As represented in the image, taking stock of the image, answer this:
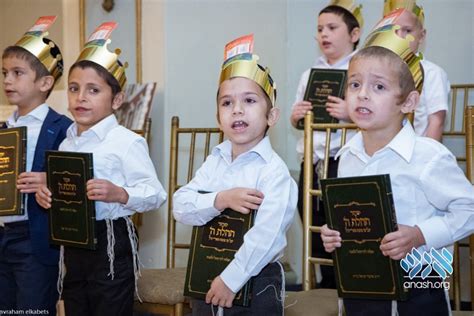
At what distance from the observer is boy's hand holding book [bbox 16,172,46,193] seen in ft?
7.83

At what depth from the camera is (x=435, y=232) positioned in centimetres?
170

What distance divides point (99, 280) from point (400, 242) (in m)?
1.01

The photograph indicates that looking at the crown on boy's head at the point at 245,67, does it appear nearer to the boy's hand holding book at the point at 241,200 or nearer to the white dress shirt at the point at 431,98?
the boy's hand holding book at the point at 241,200

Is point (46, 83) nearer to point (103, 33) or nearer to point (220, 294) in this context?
point (103, 33)

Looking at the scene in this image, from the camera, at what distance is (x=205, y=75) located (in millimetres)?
3715

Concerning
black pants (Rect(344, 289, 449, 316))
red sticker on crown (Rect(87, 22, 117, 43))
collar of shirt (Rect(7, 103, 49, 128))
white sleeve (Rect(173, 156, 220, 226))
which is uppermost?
red sticker on crown (Rect(87, 22, 117, 43))

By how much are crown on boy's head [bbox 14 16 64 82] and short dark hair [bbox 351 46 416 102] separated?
4.22 ft

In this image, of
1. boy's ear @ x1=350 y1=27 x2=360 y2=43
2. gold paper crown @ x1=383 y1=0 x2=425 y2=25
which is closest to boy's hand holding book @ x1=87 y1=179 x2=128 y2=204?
gold paper crown @ x1=383 y1=0 x2=425 y2=25

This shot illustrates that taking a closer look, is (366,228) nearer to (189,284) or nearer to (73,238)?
(189,284)

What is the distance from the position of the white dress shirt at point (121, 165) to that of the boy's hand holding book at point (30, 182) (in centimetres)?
14

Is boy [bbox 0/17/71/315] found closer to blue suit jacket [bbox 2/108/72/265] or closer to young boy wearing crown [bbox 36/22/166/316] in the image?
blue suit jacket [bbox 2/108/72/265]

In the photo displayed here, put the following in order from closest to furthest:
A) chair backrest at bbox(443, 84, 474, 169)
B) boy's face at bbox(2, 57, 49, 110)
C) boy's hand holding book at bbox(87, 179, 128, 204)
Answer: boy's hand holding book at bbox(87, 179, 128, 204)
boy's face at bbox(2, 57, 49, 110)
chair backrest at bbox(443, 84, 474, 169)

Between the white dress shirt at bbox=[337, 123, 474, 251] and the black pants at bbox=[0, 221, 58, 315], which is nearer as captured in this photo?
the white dress shirt at bbox=[337, 123, 474, 251]

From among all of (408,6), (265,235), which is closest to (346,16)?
(408,6)
